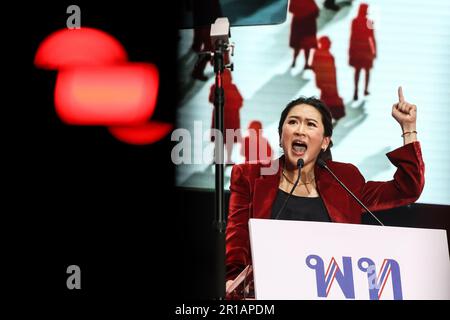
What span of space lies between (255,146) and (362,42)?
720 mm

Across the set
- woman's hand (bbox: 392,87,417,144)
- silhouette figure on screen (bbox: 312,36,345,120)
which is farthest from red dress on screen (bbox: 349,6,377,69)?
woman's hand (bbox: 392,87,417,144)

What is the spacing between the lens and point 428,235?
2.27m

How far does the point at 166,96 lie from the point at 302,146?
0.66 metres

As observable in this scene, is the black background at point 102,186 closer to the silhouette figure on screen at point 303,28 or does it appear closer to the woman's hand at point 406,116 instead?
the silhouette figure on screen at point 303,28

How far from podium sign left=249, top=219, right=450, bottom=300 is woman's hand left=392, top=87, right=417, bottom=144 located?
92 cm

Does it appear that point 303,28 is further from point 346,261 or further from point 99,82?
point 346,261

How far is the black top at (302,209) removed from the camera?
2947mm

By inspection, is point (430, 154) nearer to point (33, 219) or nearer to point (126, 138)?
point (126, 138)

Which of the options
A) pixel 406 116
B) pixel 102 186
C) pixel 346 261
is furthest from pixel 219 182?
pixel 406 116

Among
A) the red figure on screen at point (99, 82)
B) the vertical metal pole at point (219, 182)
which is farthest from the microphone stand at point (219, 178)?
the red figure on screen at point (99, 82)

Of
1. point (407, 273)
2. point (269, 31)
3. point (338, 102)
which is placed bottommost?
point (407, 273)

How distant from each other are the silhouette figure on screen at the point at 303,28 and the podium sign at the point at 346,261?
4.14 feet

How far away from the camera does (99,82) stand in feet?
10.9
